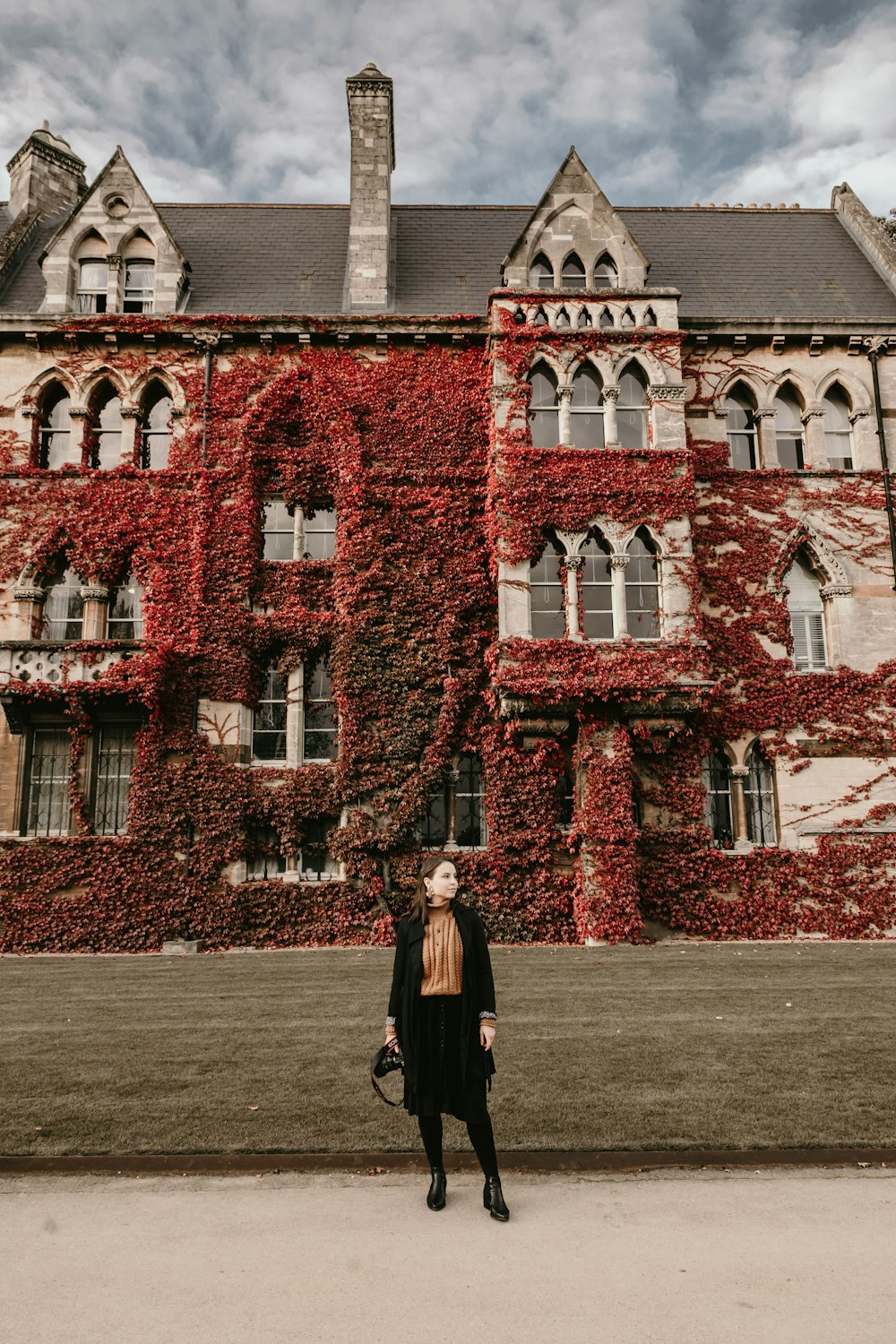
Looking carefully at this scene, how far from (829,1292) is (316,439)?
1837 centimetres

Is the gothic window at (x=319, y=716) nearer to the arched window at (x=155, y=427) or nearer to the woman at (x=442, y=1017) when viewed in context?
the arched window at (x=155, y=427)

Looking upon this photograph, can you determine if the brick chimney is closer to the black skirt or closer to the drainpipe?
the drainpipe

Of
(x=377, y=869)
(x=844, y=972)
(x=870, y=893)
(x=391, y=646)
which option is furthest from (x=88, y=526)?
(x=870, y=893)

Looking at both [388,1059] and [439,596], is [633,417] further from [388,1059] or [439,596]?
[388,1059]

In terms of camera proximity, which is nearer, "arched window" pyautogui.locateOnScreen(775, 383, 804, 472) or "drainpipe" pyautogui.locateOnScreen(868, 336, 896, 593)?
"drainpipe" pyautogui.locateOnScreen(868, 336, 896, 593)

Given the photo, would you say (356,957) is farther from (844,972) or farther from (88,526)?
(88,526)

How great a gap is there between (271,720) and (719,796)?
9684 millimetres

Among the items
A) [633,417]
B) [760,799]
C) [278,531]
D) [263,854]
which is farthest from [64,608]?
[760,799]

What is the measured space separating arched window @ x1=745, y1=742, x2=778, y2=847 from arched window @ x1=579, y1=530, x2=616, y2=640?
4.24 metres

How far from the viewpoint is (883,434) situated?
20.4 meters

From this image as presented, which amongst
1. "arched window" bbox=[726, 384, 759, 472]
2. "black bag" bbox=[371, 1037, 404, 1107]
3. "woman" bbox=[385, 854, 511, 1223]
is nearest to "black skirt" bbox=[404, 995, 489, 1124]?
"woman" bbox=[385, 854, 511, 1223]

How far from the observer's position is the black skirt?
17.2 feet

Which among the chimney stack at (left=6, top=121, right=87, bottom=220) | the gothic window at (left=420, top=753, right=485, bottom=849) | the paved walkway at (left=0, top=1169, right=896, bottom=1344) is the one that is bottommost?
the paved walkway at (left=0, top=1169, right=896, bottom=1344)

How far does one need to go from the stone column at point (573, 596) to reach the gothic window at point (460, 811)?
3397 mm
